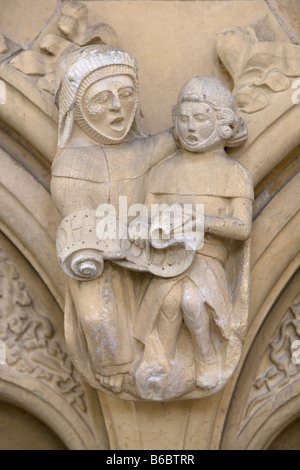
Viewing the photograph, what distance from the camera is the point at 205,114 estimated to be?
2672mm

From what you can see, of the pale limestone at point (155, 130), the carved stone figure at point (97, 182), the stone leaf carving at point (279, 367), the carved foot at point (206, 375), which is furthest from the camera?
the stone leaf carving at point (279, 367)

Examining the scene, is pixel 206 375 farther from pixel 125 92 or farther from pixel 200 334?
pixel 125 92

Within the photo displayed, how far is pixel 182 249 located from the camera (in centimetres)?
264

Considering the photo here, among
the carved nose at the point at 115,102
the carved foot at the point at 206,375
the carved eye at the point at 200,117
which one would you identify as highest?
the carved nose at the point at 115,102

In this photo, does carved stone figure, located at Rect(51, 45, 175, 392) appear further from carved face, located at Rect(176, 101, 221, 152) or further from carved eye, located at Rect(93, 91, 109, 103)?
carved face, located at Rect(176, 101, 221, 152)

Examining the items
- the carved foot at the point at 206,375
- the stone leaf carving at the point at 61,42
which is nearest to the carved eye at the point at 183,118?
the stone leaf carving at the point at 61,42

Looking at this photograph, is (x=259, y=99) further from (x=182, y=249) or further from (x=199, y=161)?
(x=182, y=249)

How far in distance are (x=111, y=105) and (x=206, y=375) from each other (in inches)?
35.4

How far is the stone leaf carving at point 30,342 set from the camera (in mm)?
3090

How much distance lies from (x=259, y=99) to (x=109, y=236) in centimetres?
70

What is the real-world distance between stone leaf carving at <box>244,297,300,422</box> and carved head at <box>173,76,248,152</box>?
74cm

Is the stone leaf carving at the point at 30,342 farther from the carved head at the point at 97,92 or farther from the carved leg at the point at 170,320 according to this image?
the carved head at the point at 97,92

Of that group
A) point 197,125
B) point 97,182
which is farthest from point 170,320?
point 197,125

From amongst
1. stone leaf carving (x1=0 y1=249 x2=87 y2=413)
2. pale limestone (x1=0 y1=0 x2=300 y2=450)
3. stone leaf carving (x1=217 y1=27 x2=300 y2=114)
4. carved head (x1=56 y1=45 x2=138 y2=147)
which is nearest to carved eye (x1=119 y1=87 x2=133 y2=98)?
carved head (x1=56 y1=45 x2=138 y2=147)
